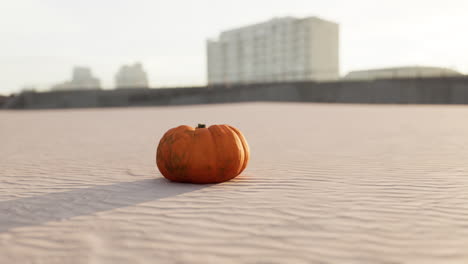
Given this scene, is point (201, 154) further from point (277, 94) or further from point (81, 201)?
point (277, 94)

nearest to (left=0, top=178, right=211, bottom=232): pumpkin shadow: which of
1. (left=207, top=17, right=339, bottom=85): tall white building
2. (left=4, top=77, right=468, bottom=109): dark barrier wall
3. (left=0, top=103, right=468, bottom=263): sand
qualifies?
(left=0, top=103, right=468, bottom=263): sand

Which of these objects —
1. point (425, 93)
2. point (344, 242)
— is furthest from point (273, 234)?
point (425, 93)

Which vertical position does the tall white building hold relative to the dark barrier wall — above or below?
above

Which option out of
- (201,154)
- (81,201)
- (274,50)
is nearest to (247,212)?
(201,154)

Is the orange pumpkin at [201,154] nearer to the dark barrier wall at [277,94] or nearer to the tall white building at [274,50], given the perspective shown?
the dark barrier wall at [277,94]

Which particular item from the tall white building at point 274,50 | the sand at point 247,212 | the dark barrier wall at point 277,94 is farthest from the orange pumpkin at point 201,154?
the tall white building at point 274,50

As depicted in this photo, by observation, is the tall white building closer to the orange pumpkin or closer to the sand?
the sand

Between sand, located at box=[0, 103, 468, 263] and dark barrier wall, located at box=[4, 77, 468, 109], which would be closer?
sand, located at box=[0, 103, 468, 263]
